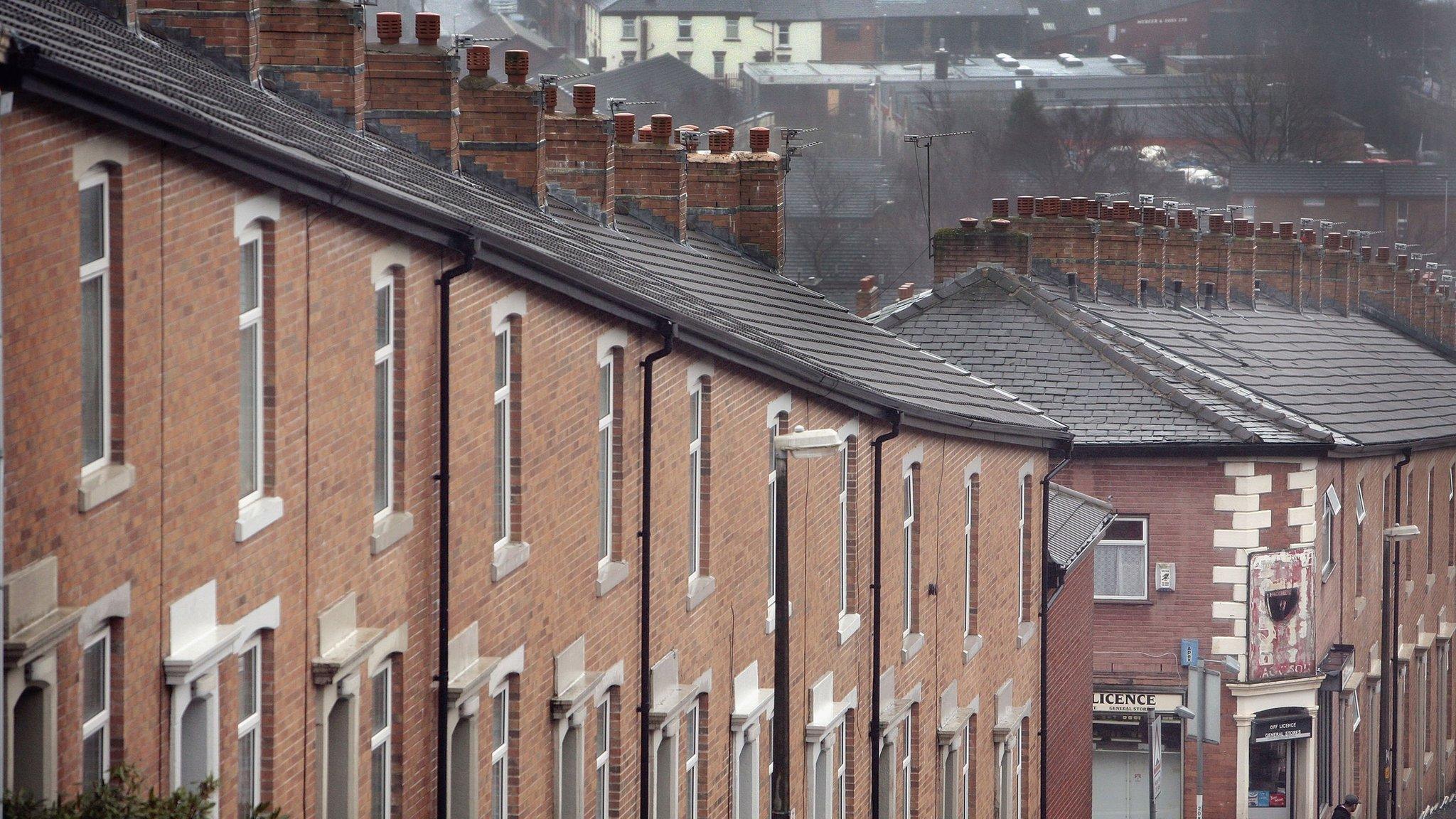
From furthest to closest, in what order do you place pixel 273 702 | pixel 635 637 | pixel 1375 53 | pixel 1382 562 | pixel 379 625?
1. pixel 1375 53
2. pixel 1382 562
3. pixel 635 637
4. pixel 379 625
5. pixel 273 702

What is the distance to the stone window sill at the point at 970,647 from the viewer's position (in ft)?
94.4

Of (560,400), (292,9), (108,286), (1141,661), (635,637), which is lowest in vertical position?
(1141,661)

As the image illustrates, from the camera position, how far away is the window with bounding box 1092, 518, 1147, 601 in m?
37.7

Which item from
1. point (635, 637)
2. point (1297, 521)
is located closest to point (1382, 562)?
point (1297, 521)

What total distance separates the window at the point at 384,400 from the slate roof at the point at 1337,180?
9442 centimetres

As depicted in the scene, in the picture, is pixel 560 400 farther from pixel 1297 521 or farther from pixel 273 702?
pixel 1297 521

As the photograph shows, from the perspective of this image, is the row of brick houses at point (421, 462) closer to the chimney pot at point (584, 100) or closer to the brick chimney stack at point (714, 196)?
the chimney pot at point (584, 100)

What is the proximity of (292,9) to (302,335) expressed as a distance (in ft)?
22.7

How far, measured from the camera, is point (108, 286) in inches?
461

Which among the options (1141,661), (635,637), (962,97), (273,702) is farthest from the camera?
(962,97)

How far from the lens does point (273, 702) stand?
44.7 ft

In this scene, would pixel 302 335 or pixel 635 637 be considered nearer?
pixel 302 335

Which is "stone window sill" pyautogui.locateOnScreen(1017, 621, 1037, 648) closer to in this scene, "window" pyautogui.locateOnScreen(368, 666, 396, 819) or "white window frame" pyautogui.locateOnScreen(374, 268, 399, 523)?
"window" pyautogui.locateOnScreen(368, 666, 396, 819)

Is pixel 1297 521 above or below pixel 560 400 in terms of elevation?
below
